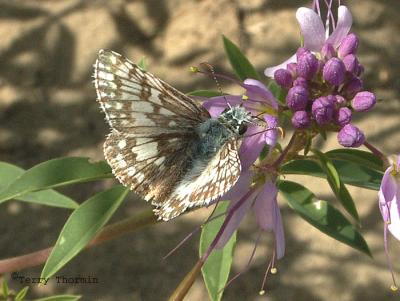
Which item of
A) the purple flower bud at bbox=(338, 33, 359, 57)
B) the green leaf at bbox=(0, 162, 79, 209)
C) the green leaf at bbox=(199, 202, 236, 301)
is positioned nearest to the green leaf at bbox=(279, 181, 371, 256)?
the green leaf at bbox=(199, 202, 236, 301)

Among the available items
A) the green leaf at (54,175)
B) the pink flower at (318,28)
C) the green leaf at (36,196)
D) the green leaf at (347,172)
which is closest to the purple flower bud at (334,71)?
the pink flower at (318,28)

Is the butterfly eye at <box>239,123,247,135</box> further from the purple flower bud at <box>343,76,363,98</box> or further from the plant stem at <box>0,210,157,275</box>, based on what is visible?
the plant stem at <box>0,210,157,275</box>

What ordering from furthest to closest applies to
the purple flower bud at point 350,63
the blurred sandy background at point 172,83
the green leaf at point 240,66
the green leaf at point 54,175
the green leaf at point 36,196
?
the blurred sandy background at point 172,83 < the green leaf at point 36,196 < the green leaf at point 240,66 < the green leaf at point 54,175 < the purple flower bud at point 350,63

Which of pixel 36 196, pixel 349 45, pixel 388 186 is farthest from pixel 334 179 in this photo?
pixel 36 196

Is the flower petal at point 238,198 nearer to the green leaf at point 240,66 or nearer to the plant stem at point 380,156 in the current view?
the plant stem at point 380,156

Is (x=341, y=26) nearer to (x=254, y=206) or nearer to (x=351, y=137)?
(x=351, y=137)
